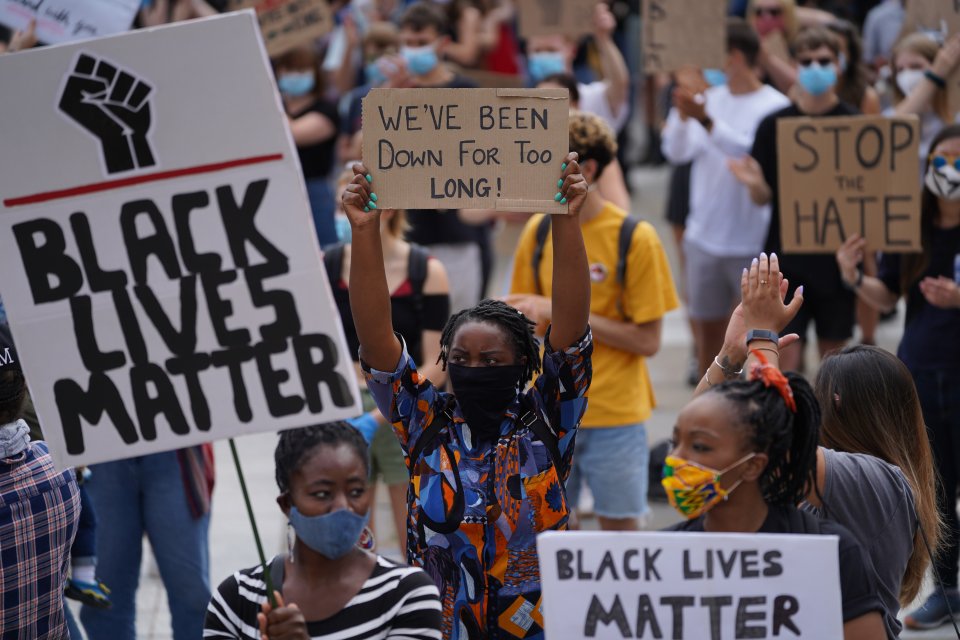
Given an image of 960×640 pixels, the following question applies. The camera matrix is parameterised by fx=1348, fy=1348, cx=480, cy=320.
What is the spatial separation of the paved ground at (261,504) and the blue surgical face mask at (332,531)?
3251mm

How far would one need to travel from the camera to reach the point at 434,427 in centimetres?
374

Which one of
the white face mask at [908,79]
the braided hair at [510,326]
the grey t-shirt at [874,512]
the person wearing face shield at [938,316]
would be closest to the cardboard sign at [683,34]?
the white face mask at [908,79]

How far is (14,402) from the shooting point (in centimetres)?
388

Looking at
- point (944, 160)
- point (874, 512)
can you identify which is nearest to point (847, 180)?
point (944, 160)

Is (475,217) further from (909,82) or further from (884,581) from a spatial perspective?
(884,581)

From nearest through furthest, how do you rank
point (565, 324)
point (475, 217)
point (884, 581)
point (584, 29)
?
point (884, 581)
point (565, 324)
point (475, 217)
point (584, 29)

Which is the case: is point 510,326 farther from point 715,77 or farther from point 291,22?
point 291,22

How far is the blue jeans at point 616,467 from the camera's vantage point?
559 cm

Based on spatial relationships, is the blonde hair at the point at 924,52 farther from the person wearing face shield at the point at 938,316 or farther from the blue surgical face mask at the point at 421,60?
the blue surgical face mask at the point at 421,60

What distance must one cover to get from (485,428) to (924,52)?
195 inches

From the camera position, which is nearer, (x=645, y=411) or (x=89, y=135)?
(x=89, y=135)

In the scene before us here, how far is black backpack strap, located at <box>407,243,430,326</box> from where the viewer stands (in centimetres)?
555

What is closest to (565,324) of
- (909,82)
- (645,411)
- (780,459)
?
(780,459)

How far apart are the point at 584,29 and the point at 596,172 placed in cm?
419
